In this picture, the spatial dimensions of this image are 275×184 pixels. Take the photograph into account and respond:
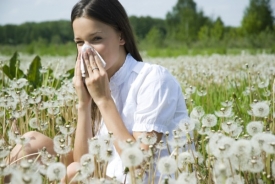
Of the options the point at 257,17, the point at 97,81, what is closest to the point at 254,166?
the point at 97,81

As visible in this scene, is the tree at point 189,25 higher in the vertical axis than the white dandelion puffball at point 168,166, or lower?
higher

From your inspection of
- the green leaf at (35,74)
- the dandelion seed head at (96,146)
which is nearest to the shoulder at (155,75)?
the dandelion seed head at (96,146)

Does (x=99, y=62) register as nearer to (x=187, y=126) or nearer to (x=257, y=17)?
(x=187, y=126)

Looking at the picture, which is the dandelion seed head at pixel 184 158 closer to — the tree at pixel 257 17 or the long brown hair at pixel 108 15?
the long brown hair at pixel 108 15

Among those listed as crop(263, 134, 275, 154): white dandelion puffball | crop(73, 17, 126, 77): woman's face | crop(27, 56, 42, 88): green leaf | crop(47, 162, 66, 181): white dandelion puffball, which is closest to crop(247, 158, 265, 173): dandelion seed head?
crop(263, 134, 275, 154): white dandelion puffball

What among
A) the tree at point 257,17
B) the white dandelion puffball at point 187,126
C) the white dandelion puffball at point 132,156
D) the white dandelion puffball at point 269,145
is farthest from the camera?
the tree at point 257,17

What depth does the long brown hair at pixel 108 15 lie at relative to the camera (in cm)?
223

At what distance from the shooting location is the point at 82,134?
2.21 metres

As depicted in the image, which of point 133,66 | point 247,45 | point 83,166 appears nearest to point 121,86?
point 133,66

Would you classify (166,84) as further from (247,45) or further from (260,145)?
(247,45)

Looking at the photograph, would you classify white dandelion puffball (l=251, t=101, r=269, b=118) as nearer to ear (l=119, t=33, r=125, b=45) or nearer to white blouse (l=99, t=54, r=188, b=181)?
white blouse (l=99, t=54, r=188, b=181)

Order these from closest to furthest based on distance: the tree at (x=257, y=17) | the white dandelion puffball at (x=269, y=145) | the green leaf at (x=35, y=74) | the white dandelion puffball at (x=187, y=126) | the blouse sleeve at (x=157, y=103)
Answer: the white dandelion puffball at (x=269, y=145)
the white dandelion puffball at (x=187, y=126)
the blouse sleeve at (x=157, y=103)
the green leaf at (x=35, y=74)
the tree at (x=257, y=17)

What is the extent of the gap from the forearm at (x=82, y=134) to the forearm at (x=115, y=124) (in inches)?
10.0

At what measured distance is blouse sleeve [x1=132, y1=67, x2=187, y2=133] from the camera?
191cm
